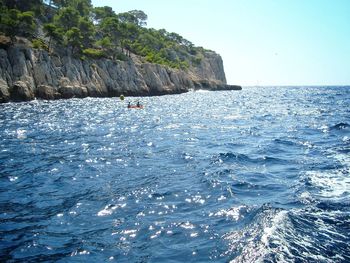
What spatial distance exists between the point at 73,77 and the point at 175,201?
62362mm

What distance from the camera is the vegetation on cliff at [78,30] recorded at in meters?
65.2

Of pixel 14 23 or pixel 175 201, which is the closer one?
pixel 175 201

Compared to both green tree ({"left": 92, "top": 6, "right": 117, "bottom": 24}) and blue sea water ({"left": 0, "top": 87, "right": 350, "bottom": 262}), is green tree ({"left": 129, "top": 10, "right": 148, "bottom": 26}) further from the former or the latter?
blue sea water ({"left": 0, "top": 87, "right": 350, "bottom": 262})

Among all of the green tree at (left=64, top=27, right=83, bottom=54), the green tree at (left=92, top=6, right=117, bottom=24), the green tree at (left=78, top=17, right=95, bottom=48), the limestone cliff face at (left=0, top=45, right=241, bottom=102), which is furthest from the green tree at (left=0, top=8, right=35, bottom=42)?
the green tree at (left=92, top=6, right=117, bottom=24)

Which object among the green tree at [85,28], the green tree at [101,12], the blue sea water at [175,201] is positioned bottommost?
→ the blue sea water at [175,201]

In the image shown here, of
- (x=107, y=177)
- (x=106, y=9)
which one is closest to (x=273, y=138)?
(x=107, y=177)

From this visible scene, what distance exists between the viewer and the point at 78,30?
73.4 m

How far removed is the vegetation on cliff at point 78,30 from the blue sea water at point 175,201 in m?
51.7

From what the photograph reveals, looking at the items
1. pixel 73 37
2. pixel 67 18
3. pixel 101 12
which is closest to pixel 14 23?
pixel 73 37

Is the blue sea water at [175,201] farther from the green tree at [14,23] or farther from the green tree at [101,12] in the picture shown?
the green tree at [101,12]

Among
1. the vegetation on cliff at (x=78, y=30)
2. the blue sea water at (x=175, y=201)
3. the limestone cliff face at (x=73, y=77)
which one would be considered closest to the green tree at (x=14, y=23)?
the vegetation on cliff at (x=78, y=30)

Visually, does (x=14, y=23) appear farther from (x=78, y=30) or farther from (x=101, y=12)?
(x=101, y=12)

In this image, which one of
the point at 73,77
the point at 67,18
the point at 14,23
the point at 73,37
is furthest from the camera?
the point at 67,18

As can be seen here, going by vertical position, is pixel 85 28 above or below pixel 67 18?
below
